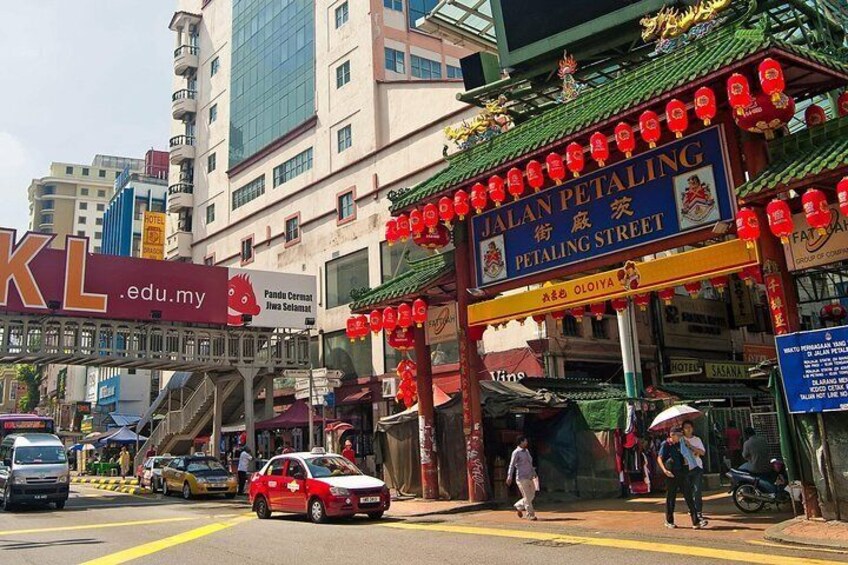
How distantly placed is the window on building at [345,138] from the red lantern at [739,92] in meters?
29.4

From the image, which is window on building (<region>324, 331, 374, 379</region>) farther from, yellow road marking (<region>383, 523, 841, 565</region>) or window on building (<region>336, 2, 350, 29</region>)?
yellow road marking (<region>383, 523, 841, 565</region>)

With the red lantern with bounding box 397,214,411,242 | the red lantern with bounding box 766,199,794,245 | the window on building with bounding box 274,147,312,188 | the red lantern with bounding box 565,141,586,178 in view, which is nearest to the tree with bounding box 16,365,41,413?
the window on building with bounding box 274,147,312,188

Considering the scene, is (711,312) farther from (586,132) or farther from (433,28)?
(586,132)

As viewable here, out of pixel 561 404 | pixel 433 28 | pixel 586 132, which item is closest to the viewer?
pixel 586 132

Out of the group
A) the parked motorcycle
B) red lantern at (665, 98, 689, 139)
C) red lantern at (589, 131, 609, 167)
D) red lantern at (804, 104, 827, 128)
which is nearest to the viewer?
red lantern at (665, 98, 689, 139)

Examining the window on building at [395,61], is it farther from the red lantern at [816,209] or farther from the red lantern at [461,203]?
the red lantern at [816,209]

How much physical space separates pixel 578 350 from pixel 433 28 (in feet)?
44.2

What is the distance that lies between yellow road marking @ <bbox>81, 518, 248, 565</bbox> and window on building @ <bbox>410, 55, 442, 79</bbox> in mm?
32911

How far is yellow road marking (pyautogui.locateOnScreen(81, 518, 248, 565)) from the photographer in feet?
36.8

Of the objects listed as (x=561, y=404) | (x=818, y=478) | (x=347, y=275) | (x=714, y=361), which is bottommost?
(x=818, y=478)

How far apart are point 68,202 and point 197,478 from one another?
12983cm

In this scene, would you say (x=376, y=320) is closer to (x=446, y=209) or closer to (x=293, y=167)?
(x=446, y=209)

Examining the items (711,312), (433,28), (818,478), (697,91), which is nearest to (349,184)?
(433,28)

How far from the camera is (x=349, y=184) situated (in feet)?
126
